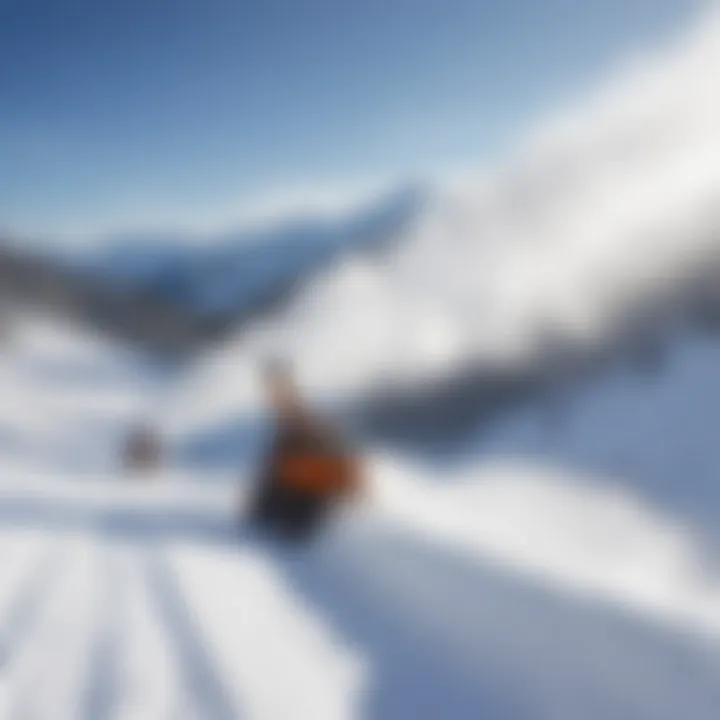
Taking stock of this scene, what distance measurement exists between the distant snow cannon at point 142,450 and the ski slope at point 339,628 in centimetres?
726

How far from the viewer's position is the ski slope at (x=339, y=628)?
3.70 m

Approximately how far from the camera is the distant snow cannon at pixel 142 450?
17609 millimetres

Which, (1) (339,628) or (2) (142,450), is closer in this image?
(1) (339,628)

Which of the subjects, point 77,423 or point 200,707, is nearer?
point 200,707

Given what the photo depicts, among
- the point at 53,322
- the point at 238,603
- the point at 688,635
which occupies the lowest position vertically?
the point at 238,603

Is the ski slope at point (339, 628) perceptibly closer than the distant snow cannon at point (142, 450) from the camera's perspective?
Yes

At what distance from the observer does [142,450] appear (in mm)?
18016

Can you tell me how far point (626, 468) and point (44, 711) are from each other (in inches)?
550

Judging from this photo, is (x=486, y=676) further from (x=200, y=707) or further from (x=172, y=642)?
Result: (x=172, y=642)

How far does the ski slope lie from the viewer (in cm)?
370

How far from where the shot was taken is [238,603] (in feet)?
19.8

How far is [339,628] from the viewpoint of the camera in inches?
215

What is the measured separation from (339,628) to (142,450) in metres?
13.1

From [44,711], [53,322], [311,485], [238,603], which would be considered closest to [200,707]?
[44,711]
